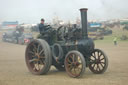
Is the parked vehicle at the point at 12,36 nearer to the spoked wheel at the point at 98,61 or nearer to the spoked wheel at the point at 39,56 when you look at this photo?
the spoked wheel at the point at 39,56

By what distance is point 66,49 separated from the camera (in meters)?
8.56

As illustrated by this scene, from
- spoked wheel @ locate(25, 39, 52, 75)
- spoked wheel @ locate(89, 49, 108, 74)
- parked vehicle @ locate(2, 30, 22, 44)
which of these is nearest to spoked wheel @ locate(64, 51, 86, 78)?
spoked wheel @ locate(25, 39, 52, 75)

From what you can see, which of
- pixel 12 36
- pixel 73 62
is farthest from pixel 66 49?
pixel 12 36

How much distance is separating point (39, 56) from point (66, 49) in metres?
1.07

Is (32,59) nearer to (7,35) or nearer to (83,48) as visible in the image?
(83,48)

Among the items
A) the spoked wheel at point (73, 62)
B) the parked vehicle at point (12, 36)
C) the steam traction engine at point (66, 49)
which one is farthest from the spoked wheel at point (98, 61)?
the parked vehicle at point (12, 36)

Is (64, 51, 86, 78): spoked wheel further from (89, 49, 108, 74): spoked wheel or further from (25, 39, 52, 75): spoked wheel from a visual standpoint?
(89, 49, 108, 74): spoked wheel

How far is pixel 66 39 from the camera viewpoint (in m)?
8.66

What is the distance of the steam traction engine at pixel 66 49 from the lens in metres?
8.08

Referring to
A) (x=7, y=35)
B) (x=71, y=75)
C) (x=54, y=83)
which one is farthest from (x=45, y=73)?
(x=7, y=35)

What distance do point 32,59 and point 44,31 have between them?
1182 millimetres

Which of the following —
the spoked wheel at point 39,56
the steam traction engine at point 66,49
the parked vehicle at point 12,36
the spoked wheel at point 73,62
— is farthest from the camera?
the parked vehicle at point 12,36

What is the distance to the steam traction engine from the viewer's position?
808cm

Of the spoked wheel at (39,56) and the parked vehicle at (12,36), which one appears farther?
the parked vehicle at (12,36)
